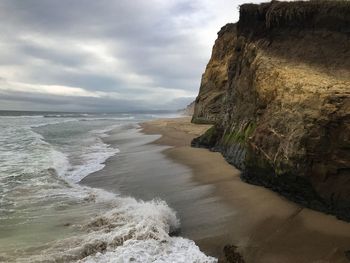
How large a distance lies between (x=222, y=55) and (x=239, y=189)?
68.2 feet

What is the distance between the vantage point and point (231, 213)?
338 inches

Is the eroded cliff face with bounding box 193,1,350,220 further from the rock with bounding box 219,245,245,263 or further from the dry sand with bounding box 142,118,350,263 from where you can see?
the rock with bounding box 219,245,245,263

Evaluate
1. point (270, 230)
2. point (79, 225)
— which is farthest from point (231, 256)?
point (79, 225)

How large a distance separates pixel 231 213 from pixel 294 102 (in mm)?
2983

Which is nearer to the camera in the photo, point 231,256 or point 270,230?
point 231,256

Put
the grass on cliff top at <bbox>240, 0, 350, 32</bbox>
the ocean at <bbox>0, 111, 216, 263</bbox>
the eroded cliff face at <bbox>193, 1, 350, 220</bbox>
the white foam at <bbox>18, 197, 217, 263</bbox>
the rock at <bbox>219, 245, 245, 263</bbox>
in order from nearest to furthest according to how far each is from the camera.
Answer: the rock at <bbox>219, 245, 245, 263</bbox> → the white foam at <bbox>18, 197, 217, 263</bbox> → the ocean at <bbox>0, 111, 216, 263</bbox> → the eroded cliff face at <bbox>193, 1, 350, 220</bbox> → the grass on cliff top at <bbox>240, 0, 350, 32</bbox>

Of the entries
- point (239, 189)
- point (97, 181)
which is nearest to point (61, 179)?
point (97, 181)

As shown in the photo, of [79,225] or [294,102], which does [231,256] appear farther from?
[294,102]

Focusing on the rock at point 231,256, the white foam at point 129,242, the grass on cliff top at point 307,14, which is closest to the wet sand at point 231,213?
the rock at point 231,256

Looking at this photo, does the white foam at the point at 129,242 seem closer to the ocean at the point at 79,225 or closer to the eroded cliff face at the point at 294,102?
the ocean at the point at 79,225

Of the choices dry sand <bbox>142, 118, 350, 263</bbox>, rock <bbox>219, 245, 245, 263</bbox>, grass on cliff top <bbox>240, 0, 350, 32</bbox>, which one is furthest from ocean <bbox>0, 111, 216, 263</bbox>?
grass on cliff top <bbox>240, 0, 350, 32</bbox>

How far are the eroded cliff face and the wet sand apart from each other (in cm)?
52

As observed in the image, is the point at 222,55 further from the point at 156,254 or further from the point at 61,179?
the point at 156,254

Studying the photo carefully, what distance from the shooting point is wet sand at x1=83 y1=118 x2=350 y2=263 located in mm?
6703
